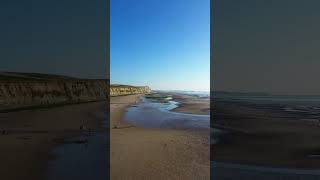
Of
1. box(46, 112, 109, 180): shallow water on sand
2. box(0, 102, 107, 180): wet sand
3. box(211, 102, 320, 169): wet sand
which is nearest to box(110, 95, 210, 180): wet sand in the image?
box(46, 112, 109, 180): shallow water on sand

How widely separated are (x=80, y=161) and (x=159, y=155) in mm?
3387

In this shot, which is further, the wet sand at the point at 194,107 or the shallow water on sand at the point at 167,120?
the wet sand at the point at 194,107

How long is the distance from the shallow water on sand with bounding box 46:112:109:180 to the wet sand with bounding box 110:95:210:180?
0.41 meters

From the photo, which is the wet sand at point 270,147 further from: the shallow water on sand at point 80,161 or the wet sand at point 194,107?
the wet sand at point 194,107

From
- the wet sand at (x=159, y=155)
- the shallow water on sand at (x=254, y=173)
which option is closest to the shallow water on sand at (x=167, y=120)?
the wet sand at (x=159, y=155)

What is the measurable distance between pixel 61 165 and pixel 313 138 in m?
15.3

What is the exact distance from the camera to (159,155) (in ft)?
44.8

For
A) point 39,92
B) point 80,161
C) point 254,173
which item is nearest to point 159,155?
point 80,161

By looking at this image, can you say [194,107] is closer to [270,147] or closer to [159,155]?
[270,147]

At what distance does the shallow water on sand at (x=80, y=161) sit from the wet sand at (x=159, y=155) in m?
0.41

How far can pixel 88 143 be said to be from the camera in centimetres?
1631

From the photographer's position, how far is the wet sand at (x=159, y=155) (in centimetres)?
1085

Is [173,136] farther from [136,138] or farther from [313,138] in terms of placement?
[313,138]

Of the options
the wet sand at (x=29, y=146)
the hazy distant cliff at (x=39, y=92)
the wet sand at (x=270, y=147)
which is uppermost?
the hazy distant cliff at (x=39, y=92)
